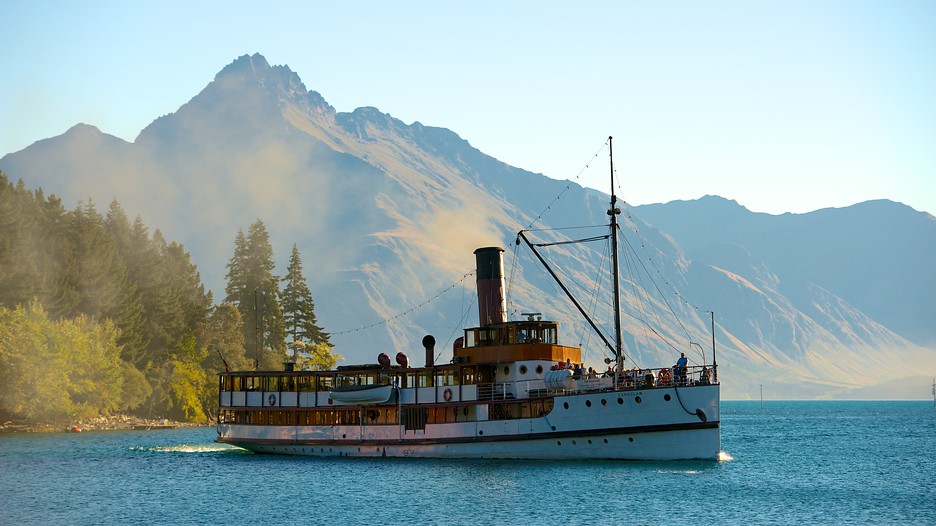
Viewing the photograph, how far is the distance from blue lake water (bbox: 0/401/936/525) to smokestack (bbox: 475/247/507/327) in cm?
940

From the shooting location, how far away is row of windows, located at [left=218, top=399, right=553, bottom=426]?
61.1 meters

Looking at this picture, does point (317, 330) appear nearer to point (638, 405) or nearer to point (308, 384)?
point (308, 384)

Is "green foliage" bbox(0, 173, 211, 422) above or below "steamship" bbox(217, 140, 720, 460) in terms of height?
above

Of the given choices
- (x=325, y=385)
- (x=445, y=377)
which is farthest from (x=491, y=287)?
(x=325, y=385)

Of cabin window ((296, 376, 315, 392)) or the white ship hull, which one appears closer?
the white ship hull

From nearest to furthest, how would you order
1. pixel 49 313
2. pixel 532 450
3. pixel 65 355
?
1. pixel 532 450
2. pixel 65 355
3. pixel 49 313

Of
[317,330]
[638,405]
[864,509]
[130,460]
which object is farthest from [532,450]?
[317,330]

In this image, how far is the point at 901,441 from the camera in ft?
356

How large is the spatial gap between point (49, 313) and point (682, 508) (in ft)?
235

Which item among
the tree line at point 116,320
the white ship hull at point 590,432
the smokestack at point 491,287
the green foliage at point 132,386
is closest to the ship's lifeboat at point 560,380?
the white ship hull at point 590,432

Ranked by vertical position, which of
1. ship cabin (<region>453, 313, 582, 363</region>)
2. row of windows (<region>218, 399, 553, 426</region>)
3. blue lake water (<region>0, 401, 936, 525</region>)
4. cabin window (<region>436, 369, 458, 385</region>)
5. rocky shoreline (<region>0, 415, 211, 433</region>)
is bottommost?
blue lake water (<region>0, 401, 936, 525</region>)

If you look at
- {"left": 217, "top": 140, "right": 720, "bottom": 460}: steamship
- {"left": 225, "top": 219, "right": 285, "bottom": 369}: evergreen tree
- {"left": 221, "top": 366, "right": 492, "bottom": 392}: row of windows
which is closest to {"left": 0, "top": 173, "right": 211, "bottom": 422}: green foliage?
{"left": 225, "top": 219, "right": 285, "bottom": 369}: evergreen tree

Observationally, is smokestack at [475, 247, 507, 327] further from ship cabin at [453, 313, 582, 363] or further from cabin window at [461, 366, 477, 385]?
cabin window at [461, 366, 477, 385]

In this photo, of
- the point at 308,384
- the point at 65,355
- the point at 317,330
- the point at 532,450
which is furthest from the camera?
the point at 317,330
